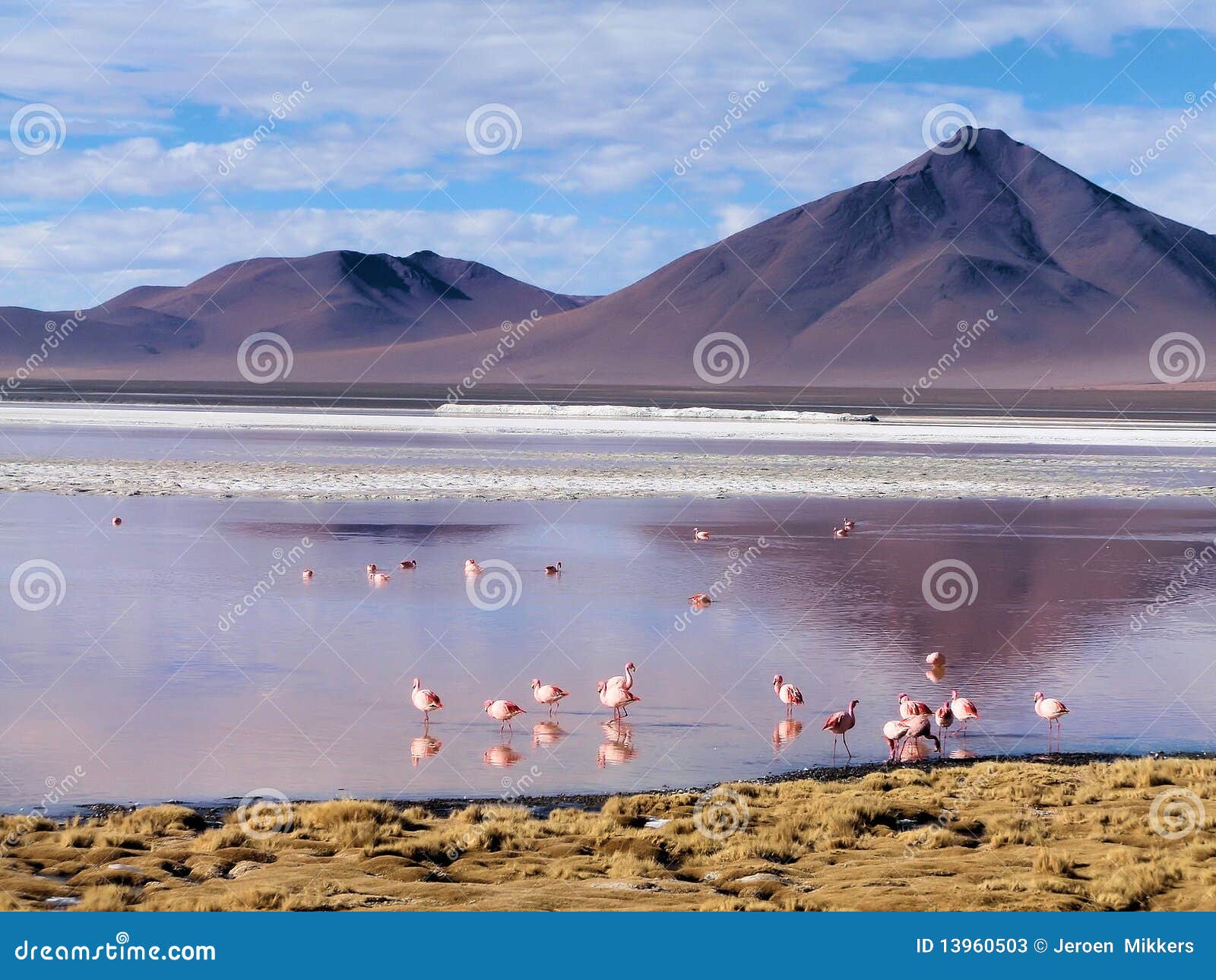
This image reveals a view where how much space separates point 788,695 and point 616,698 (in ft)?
4.32

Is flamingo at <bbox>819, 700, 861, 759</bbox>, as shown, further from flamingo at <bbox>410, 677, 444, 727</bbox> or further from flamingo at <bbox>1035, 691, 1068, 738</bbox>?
flamingo at <bbox>410, 677, 444, 727</bbox>

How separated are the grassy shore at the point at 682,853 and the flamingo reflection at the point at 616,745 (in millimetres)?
1142

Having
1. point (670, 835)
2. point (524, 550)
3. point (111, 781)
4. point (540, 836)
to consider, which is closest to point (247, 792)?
point (111, 781)

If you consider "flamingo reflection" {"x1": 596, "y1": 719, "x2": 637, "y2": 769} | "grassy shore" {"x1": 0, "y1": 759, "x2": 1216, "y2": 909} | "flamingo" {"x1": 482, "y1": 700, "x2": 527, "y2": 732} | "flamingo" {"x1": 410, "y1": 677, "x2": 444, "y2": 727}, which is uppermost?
"flamingo" {"x1": 410, "y1": 677, "x2": 444, "y2": 727}

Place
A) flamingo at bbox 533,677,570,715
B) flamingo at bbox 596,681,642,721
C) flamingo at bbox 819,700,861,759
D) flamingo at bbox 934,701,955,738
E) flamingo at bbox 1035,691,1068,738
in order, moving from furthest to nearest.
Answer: flamingo at bbox 533,677,570,715
flamingo at bbox 596,681,642,721
flamingo at bbox 1035,691,1068,738
flamingo at bbox 934,701,955,738
flamingo at bbox 819,700,861,759

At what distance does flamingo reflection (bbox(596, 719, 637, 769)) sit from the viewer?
1055 centimetres

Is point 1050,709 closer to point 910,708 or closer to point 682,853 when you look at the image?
point 910,708

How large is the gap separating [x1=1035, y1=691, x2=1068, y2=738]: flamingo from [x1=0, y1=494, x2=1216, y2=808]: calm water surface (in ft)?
0.47

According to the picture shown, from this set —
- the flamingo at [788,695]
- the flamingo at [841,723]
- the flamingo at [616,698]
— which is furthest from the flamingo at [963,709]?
the flamingo at [616,698]

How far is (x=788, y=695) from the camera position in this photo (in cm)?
1152

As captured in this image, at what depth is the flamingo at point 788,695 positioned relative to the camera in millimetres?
11523

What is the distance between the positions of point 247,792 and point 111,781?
92 cm

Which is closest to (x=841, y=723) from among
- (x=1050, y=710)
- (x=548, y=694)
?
(x=1050, y=710)

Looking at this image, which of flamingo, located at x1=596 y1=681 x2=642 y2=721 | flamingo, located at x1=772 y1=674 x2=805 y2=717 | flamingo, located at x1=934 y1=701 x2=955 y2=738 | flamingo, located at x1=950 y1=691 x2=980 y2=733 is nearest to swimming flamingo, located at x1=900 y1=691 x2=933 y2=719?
flamingo, located at x1=934 y1=701 x2=955 y2=738
